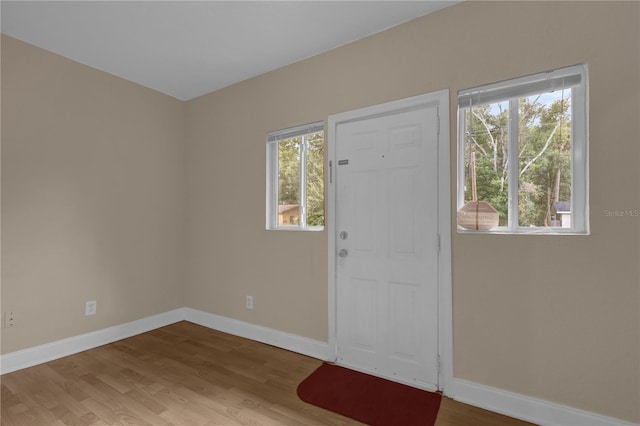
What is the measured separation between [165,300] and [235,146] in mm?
1981

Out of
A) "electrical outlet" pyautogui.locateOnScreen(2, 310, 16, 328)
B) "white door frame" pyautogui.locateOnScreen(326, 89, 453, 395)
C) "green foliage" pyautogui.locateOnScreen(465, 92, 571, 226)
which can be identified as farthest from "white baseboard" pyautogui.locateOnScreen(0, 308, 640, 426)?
"green foliage" pyautogui.locateOnScreen(465, 92, 571, 226)

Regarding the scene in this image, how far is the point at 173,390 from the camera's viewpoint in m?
2.27

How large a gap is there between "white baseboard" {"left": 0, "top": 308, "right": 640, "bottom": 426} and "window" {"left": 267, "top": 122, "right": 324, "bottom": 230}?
108 centimetres

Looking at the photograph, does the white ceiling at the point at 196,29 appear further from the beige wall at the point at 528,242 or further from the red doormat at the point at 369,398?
the red doormat at the point at 369,398

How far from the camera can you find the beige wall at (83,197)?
2.62 meters

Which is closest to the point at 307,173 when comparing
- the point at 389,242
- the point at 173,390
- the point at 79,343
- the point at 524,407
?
the point at 389,242

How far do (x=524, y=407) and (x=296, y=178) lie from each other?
97.1 inches

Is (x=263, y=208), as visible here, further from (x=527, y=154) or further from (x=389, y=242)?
(x=527, y=154)

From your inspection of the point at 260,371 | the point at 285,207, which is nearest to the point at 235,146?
the point at 285,207

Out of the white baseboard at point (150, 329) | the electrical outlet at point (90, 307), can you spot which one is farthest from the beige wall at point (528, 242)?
the electrical outlet at point (90, 307)

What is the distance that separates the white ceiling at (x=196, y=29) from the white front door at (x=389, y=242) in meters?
0.70

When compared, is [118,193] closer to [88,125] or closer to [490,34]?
[88,125]

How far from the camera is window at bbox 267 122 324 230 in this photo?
300cm

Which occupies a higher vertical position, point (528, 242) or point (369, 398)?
point (528, 242)
